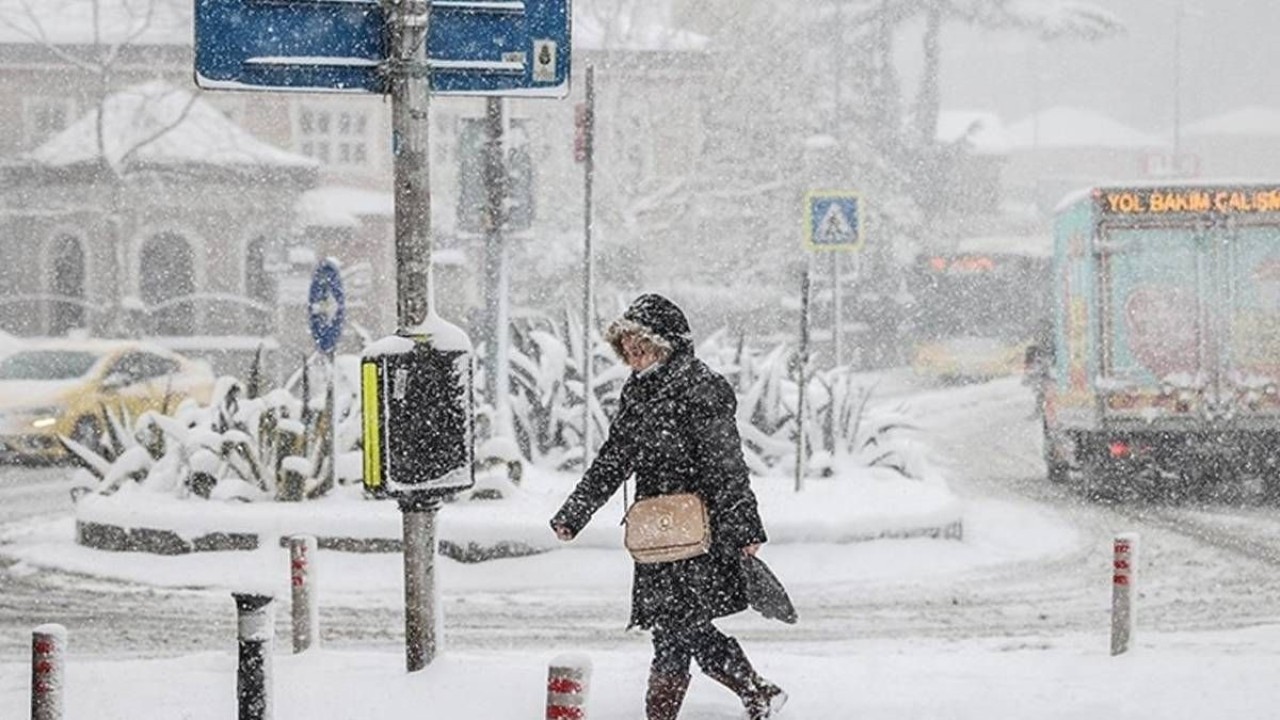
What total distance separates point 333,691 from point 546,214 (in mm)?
37883

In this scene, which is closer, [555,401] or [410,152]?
[410,152]

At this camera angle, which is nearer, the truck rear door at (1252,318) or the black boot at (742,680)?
the black boot at (742,680)

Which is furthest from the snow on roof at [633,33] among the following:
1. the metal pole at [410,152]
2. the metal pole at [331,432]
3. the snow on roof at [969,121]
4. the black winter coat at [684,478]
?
the snow on roof at [969,121]

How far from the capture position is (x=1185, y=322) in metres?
16.8

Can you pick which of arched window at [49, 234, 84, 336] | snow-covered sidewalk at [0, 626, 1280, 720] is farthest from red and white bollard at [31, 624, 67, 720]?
arched window at [49, 234, 84, 336]

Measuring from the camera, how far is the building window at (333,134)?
4625 centimetres

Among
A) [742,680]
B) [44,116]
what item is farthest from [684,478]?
[44,116]

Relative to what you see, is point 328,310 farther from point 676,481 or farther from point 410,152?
point 676,481

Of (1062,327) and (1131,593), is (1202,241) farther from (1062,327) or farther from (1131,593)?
(1131,593)

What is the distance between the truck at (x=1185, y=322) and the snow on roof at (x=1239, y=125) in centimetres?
10453

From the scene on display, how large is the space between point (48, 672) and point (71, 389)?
1623 centimetres

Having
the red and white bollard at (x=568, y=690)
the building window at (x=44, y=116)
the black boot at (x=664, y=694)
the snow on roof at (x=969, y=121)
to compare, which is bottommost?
the black boot at (x=664, y=694)

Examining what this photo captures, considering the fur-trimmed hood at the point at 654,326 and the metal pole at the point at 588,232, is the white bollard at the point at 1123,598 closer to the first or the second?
the fur-trimmed hood at the point at 654,326

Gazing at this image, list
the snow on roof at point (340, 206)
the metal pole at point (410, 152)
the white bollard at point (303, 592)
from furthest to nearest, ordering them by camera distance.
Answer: the snow on roof at point (340, 206), the white bollard at point (303, 592), the metal pole at point (410, 152)
